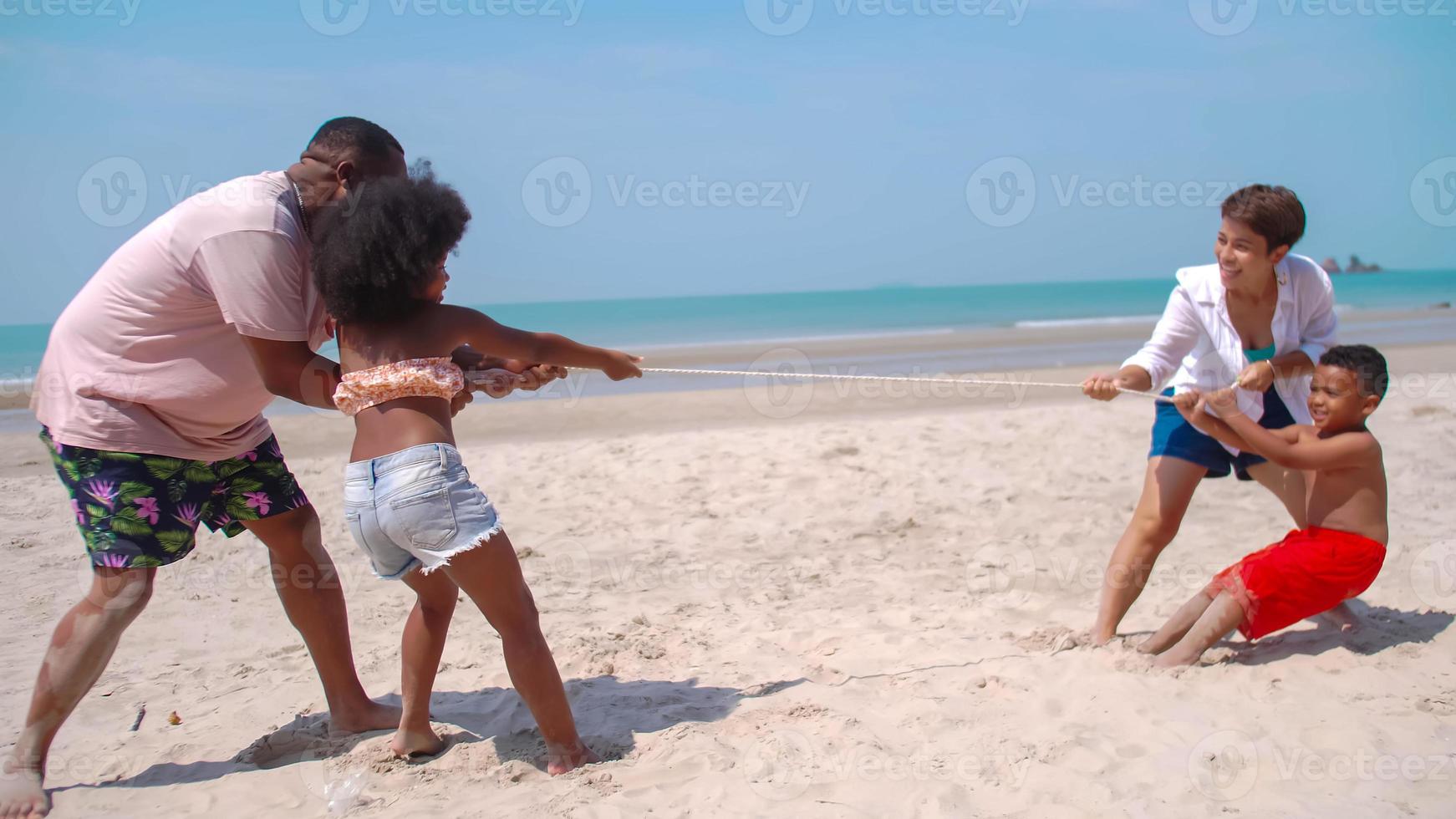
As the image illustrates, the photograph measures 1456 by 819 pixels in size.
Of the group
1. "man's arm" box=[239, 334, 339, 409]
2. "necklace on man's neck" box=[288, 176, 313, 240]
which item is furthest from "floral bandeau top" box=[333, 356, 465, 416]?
"necklace on man's neck" box=[288, 176, 313, 240]

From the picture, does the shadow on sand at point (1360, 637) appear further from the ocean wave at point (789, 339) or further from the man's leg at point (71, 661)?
the ocean wave at point (789, 339)

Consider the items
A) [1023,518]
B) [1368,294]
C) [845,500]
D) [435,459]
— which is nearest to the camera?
[435,459]

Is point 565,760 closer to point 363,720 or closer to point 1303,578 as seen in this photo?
point 363,720

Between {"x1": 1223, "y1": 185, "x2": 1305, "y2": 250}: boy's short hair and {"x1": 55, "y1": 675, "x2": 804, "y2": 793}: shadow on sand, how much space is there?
221cm

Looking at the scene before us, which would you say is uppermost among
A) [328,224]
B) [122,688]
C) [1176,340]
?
[328,224]

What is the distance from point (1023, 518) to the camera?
5504mm

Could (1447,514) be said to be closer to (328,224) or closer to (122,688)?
(328,224)

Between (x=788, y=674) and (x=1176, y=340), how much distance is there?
187cm

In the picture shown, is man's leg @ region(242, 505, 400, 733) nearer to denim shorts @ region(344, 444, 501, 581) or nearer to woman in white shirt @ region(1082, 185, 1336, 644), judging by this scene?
denim shorts @ region(344, 444, 501, 581)

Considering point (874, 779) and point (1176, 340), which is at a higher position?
point (1176, 340)

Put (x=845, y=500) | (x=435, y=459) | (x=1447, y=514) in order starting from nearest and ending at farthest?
(x=435, y=459)
(x=1447, y=514)
(x=845, y=500)

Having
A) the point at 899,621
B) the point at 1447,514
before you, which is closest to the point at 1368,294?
the point at 1447,514

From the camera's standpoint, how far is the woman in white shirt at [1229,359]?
11.2 ft

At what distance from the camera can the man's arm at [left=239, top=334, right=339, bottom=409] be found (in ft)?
8.40
